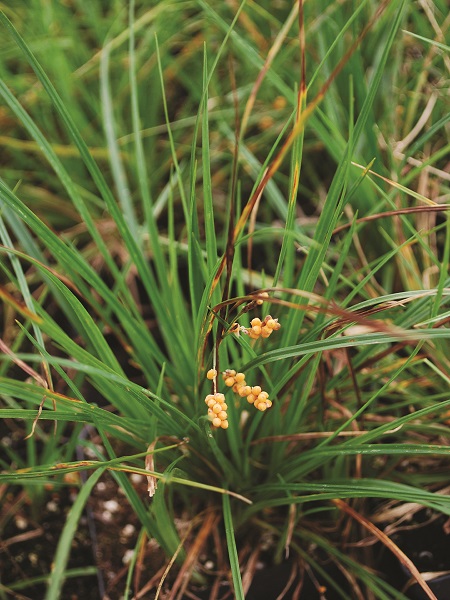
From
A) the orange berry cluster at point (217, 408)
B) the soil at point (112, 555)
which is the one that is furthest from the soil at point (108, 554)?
the orange berry cluster at point (217, 408)

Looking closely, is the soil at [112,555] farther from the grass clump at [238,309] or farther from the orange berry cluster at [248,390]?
the orange berry cluster at [248,390]

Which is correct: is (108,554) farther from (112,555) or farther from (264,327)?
(264,327)

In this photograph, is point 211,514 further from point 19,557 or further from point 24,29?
point 24,29

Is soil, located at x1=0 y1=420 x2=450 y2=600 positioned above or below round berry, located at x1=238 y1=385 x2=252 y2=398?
below

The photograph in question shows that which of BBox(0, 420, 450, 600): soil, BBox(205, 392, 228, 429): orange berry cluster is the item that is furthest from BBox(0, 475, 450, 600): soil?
BBox(205, 392, 228, 429): orange berry cluster

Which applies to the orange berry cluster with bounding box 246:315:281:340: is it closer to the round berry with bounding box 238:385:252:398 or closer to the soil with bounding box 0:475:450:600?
the round berry with bounding box 238:385:252:398

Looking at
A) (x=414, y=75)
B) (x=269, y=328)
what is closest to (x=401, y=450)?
(x=269, y=328)

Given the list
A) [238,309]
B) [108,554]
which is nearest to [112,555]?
[108,554]

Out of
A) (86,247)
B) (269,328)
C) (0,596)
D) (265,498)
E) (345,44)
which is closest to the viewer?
(269,328)
